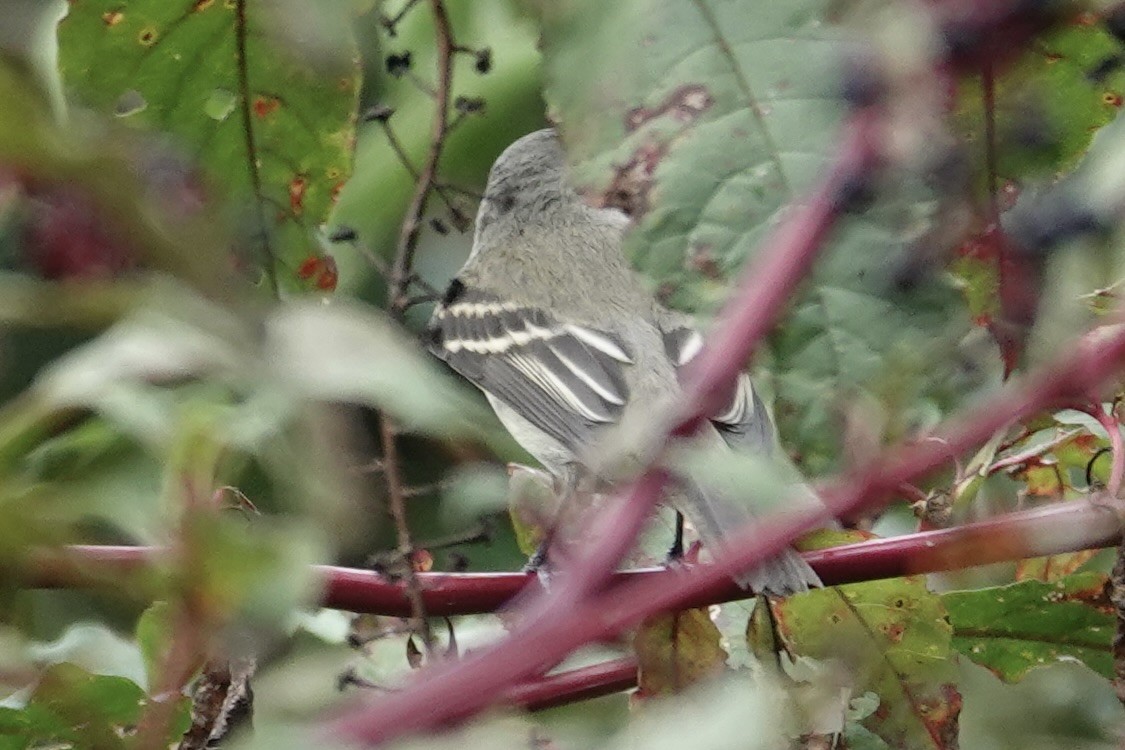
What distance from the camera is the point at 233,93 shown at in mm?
1198

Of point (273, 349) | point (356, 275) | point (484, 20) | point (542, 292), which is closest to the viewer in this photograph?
point (273, 349)

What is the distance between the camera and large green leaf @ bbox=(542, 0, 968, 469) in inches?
29.6

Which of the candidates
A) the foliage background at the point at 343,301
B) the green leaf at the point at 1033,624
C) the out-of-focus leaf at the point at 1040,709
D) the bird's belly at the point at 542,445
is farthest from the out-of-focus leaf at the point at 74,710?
the bird's belly at the point at 542,445

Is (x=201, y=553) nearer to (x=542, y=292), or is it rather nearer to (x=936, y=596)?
(x=936, y=596)

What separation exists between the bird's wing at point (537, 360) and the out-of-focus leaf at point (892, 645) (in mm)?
1391

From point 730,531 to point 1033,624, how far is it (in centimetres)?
52

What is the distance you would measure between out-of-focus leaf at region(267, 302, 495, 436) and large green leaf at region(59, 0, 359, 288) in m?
0.63

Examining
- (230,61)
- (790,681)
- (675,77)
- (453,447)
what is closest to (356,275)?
(230,61)

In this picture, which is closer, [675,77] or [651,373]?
[675,77]

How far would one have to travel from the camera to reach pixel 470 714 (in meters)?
0.46

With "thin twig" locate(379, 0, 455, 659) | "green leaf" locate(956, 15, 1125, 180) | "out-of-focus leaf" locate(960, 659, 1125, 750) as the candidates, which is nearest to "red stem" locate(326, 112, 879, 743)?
"green leaf" locate(956, 15, 1125, 180)

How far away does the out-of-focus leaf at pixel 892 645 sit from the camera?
1.17 meters

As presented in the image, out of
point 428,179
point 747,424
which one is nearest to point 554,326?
point 747,424

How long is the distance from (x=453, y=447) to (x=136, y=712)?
318 mm
